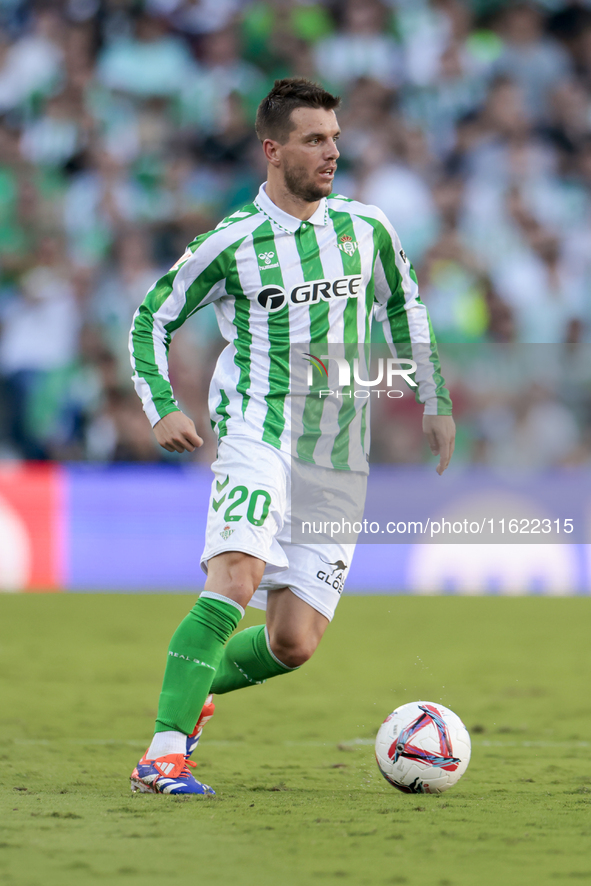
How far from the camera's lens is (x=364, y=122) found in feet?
36.6

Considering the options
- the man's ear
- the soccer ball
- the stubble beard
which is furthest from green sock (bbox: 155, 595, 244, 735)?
the man's ear

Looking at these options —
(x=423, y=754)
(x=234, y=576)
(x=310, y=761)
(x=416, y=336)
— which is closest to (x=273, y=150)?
(x=416, y=336)

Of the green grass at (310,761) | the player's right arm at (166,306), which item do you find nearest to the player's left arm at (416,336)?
the player's right arm at (166,306)

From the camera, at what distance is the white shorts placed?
3.49 metres

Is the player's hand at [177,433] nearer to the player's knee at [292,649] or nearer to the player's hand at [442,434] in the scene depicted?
the player's knee at [292,649]

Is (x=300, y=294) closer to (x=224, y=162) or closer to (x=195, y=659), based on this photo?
(x=195, y=659)

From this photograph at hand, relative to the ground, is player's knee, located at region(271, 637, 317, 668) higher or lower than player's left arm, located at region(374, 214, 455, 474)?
lower

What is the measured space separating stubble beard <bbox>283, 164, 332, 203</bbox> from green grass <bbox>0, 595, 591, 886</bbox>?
1.87 meters

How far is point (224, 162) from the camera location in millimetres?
11133

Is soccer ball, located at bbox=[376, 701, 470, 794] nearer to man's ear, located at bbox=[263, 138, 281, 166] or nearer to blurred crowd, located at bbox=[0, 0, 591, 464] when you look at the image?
man's ear, located at bbox=[263, 138, 281, 166]

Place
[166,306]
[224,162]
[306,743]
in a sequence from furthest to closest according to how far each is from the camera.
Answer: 1. [224,162]
2. [306,743]
3. [166,306]

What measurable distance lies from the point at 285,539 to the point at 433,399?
74 cm

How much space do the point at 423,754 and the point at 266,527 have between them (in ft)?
2.71

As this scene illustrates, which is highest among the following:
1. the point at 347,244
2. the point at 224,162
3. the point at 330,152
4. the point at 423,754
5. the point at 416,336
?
the point at 224,162
